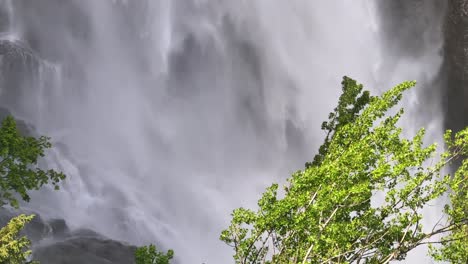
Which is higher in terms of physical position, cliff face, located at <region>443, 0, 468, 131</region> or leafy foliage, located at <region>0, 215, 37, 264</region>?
cliff face, located at <region>443, 0, 468, 131</region>

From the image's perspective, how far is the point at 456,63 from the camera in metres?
93.0

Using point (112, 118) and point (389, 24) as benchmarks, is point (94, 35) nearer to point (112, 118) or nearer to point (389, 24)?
point (112, 118)

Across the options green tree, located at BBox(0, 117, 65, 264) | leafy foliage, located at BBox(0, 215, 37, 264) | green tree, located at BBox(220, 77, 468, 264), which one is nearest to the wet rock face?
green tree, located at BBox(0, 117, 65, 264)

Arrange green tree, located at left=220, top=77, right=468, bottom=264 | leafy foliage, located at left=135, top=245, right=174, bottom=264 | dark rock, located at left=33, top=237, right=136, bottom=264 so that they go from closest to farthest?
green tree, located at left=220, top=77, right=468, bottom=264 → leafy foliage, located at left=135, top=245, right=174, bottom=264 → dark rock, located at left=33, top=237, right=136, bottom=264

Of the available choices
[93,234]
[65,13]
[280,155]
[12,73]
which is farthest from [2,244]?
[280,155]

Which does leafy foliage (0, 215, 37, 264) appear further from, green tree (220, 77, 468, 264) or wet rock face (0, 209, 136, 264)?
wet rock face (0, 209, 136, 264)

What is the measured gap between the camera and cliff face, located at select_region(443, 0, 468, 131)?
90.1 meters

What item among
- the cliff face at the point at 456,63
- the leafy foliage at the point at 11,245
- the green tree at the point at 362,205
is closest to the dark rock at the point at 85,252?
the leafy foliage at the point at 11,245

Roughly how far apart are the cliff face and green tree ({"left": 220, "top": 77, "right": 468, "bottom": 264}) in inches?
2987

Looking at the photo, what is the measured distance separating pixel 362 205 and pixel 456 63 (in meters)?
79.1

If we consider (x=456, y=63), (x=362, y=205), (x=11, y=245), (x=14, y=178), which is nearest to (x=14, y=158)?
(x=14, y=178)

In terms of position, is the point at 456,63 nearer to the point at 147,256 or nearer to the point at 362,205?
the point at 362,205

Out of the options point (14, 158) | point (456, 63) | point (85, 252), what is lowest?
point (14, 158)

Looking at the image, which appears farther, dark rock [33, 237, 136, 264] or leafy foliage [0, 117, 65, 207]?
dark rock [33, 237, 136, 264]
